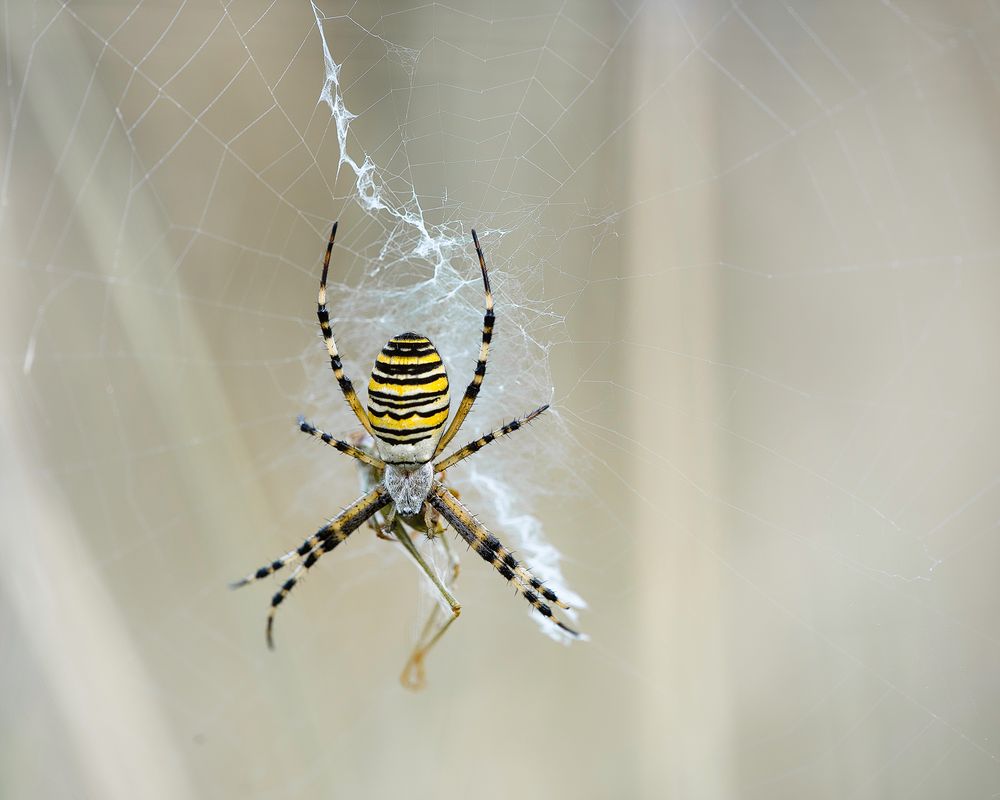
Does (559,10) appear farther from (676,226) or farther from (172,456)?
(172,456)

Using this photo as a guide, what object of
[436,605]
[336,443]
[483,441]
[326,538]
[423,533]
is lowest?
[436,605]

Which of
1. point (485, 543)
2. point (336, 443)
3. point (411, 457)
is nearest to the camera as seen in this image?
point (336, 443)

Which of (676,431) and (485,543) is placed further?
(676,431)

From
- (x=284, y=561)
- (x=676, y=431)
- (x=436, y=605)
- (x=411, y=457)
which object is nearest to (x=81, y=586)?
(x=284, y=561)

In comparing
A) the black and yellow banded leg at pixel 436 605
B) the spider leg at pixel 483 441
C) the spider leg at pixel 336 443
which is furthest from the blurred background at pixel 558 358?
the spider leg at pixel 336 443

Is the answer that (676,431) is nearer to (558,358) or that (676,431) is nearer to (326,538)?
(558,358)

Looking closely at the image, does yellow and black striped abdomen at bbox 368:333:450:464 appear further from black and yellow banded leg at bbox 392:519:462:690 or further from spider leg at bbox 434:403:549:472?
black and yellow banded leg at bbox 392:519:462:690

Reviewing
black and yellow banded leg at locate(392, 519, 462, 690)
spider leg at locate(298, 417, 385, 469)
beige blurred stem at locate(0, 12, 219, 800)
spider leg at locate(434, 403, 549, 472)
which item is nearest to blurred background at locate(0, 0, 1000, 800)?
beige blurred stem at locate(0, 12, 219, 800)
